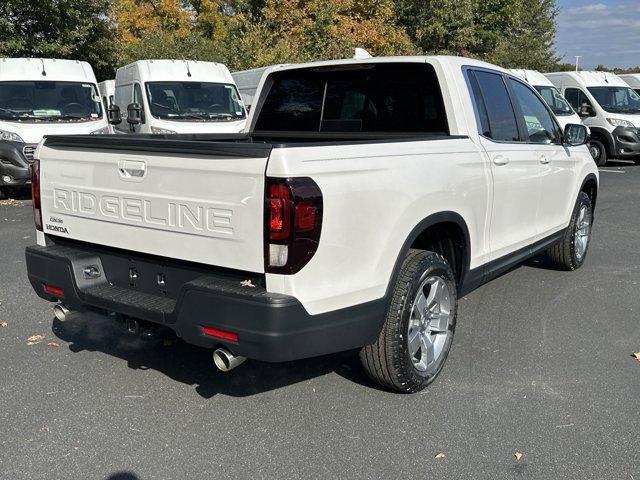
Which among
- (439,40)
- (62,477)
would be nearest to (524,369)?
(62,477)

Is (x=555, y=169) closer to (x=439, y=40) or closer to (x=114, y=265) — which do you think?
(x=114, y=265)

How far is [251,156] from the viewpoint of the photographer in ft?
9.31

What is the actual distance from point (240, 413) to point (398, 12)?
28.1m

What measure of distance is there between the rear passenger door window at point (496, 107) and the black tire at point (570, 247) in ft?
5.05

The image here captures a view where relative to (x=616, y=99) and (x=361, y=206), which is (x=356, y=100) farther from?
(x=616, y=99)

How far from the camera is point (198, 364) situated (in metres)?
4.16

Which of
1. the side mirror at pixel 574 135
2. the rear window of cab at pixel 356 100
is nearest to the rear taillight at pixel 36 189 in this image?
the rear window of cab at pixel 356 100

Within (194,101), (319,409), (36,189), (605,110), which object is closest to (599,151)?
(605,110)

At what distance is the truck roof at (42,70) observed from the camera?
11.1 meters

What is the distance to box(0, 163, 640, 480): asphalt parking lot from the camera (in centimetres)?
304

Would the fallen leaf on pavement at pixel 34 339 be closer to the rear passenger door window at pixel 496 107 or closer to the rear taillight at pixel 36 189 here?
the rear taillight at pixel 36 189

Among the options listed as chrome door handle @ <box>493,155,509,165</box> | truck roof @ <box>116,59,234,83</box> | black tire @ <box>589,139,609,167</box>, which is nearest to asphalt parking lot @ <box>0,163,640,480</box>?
chrome door handle @ <box>493,155,509,165</box>

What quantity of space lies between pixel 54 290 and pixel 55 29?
61.5 ft

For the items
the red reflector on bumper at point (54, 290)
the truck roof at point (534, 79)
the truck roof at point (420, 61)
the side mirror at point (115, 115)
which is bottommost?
the red reflector on bumper at point (54, 290)
